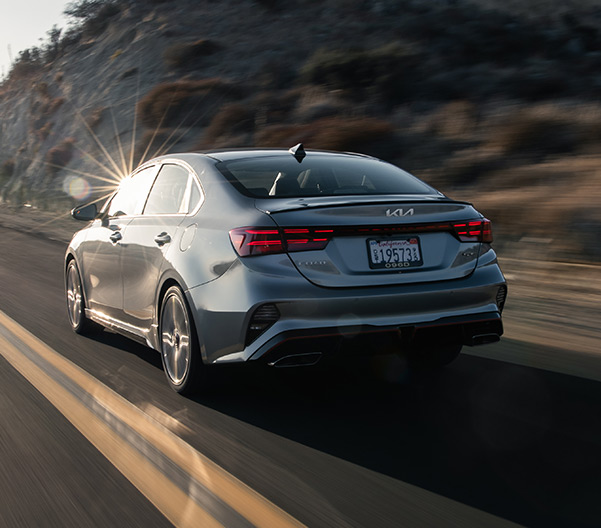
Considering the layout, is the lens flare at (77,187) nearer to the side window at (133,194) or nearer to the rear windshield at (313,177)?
the side window at (133,194)

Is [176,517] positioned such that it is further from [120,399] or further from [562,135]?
[562,135]

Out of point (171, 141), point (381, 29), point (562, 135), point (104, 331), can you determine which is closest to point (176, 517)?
point (104, 331)

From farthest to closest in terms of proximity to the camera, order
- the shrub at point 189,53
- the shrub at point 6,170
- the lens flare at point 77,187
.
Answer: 1. the shrub at point 6,170
2. the shrub at point 189,53
3. the lens flare at point 77,187

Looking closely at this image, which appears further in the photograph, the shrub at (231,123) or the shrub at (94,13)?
the shrub at (94,13)

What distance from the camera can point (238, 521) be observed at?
10.9ft

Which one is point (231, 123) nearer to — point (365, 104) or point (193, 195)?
point (365, 104)

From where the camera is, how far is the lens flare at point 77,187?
3036 centimetres

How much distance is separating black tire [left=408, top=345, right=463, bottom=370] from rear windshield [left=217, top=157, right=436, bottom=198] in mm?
1096

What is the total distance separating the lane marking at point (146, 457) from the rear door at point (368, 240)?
46.5 inches

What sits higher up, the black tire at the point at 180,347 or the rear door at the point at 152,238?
the rear door at the point at 152,238

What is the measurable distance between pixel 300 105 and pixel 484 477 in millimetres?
24286

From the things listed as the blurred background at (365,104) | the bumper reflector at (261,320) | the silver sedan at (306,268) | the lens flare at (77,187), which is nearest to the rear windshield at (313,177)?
the silver sedan at (306,268)

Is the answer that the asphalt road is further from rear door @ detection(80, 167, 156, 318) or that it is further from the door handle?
the door handle

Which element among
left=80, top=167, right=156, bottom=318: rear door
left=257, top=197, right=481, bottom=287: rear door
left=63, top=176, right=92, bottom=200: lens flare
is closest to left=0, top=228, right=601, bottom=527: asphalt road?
left=80, top=167, right=156, bottom=318: rear door
